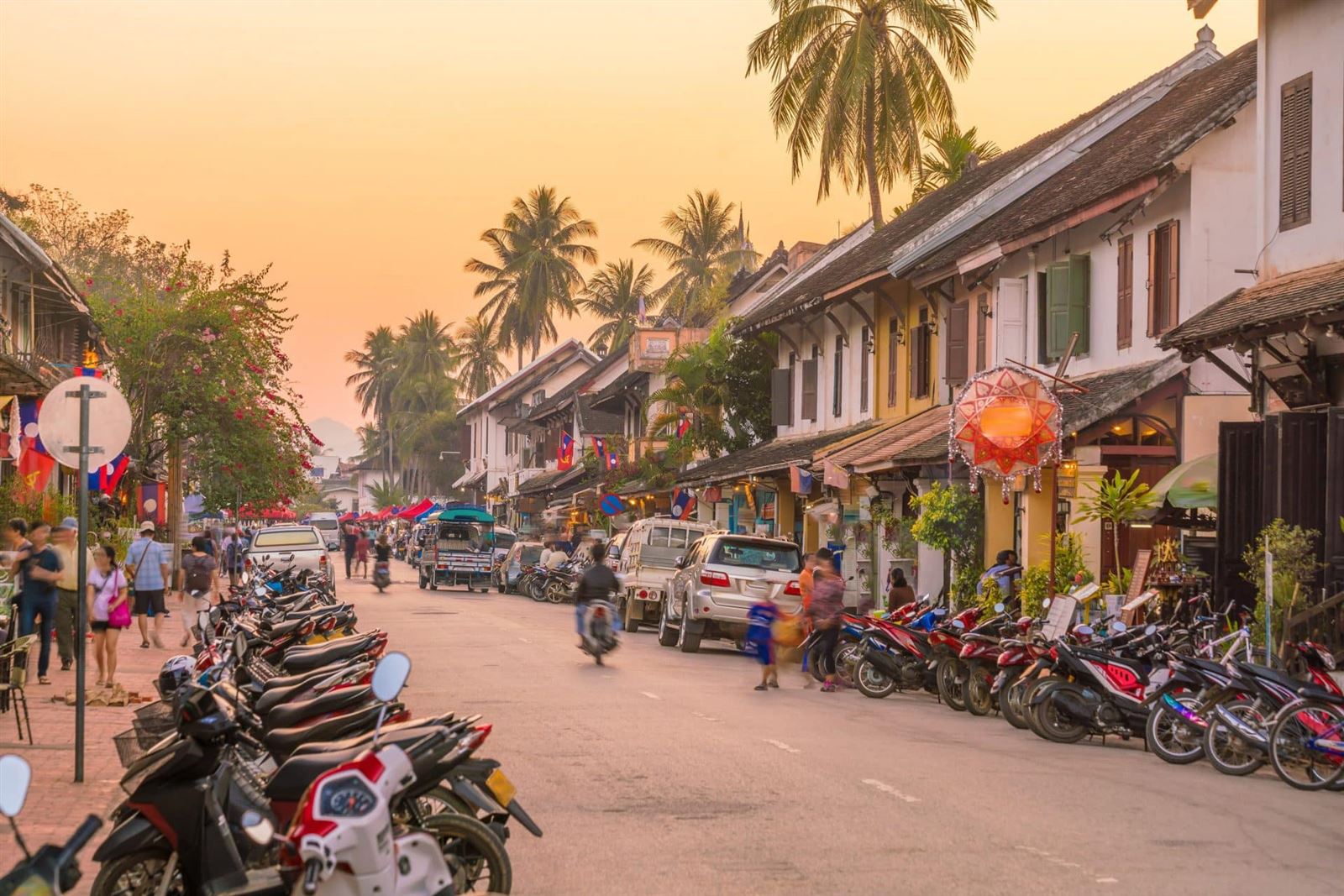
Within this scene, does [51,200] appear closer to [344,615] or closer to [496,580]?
[496,580]

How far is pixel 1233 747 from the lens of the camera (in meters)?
13.9

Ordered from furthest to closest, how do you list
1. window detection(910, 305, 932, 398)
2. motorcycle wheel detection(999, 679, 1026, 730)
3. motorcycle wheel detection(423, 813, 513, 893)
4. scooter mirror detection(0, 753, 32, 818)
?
window detection(910, 305, 932, 398) < motorcycle wheel detection(999, 679, 1026, 730) < motorcycle wheel detection(423, 813, 513, 893) < scooter mirror detection(0, 753, 32, 818)

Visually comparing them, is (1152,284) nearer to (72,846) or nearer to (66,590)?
(66,590)

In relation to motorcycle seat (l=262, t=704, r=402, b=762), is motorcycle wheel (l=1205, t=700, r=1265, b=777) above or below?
below

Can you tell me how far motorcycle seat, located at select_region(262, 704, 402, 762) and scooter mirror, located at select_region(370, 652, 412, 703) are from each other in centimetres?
109

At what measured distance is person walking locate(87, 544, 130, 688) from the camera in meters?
18.6

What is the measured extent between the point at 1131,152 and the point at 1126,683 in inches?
491

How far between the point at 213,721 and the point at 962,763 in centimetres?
770

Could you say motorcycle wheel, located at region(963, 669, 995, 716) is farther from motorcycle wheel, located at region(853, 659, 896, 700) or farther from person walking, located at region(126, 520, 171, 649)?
person walking, located at region(126, 520, 171, 649)

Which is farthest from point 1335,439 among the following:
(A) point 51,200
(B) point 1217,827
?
(A) point 51,200

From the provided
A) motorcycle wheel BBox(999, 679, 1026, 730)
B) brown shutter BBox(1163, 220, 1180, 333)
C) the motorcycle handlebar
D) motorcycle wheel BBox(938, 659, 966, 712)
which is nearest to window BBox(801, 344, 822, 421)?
brown shutter BBox(1163, 220, 1180, 333)

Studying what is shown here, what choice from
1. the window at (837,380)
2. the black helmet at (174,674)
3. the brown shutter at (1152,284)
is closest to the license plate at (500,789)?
the black helmet at (174,674)

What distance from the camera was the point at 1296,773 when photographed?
13.2 meters

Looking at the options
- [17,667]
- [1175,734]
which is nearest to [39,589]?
[17,667]
